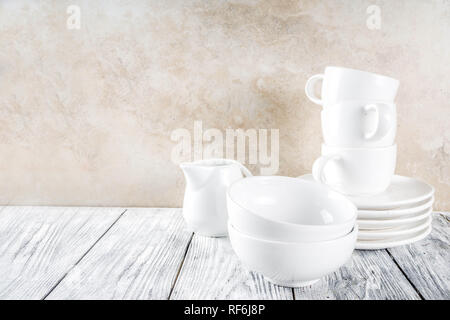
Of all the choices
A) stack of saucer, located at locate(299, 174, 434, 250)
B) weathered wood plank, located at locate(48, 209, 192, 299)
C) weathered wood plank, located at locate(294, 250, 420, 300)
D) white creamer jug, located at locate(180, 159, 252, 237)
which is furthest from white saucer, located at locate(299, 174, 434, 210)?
weathered wood plank, located at locate(48, 209, 192, 299)

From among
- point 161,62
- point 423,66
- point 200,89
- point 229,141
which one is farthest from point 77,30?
point 423,66

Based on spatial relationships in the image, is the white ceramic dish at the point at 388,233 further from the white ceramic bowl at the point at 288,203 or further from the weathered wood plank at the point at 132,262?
the weathered wood plank at the point at 132,262

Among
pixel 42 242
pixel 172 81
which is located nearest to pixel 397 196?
pixel 172 81

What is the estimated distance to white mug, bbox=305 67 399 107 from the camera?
740 mm

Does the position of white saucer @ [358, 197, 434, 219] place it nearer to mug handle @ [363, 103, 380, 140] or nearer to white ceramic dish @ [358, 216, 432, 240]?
white ceramic dish @ [358, 216, 432, 240]

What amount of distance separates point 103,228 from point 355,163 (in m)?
0.59

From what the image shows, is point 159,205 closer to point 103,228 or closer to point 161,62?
point 103,228

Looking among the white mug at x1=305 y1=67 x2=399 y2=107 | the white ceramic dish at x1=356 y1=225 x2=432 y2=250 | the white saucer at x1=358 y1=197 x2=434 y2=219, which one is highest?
the white mug at x1=305 y1=67 x2=399 y2=107

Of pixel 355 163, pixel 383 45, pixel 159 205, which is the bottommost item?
pixel 159 205

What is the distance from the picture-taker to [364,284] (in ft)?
2.00

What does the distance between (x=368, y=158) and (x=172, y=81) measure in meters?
0.52

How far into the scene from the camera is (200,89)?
96 centimetres

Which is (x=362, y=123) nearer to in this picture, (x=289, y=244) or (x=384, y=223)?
(x=384, y=223)
